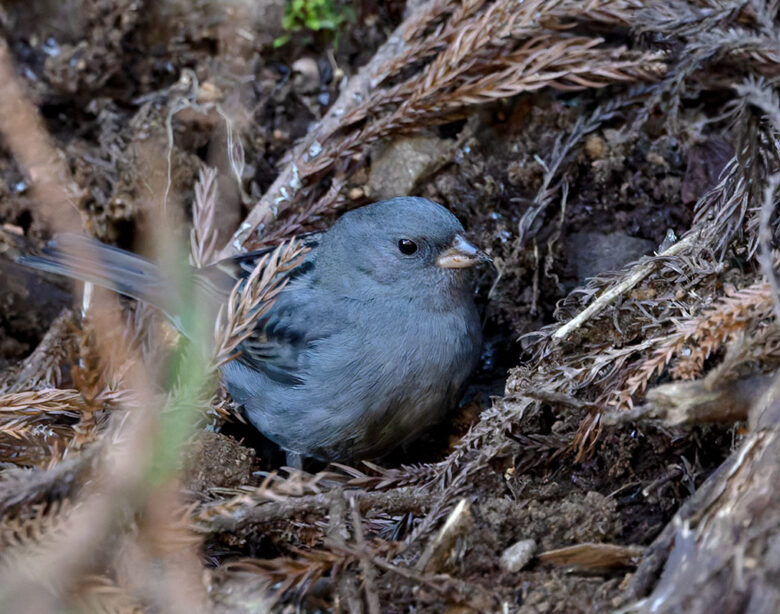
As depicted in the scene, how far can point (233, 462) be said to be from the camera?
2.90m

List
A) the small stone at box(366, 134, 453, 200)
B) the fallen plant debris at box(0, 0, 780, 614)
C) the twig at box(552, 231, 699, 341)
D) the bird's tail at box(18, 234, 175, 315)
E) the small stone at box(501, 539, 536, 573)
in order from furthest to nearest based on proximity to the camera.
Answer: the small stone at box(366, 134, 453, 200) → the bird's tail at box(18, 234, 175, 315) → the twig at box(552, 231, 699, 341) → the small stone at box(501, 539, 536, 573) → the fallen plant debris at box(0, 0, 780, 614)

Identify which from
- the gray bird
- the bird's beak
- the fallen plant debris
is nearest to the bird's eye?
the gray bird

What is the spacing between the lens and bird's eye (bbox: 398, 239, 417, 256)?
3.40 metres

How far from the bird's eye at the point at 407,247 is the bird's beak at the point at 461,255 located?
12 cm

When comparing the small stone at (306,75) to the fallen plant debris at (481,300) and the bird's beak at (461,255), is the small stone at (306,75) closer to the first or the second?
the fallen plant debris at (481,300)

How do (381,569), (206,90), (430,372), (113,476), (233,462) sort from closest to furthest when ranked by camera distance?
(113,476)
(381,569)
(233,462)
(430,372)
(206,90)

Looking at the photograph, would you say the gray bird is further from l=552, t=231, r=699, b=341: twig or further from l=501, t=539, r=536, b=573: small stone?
l=501, t=539, r=536, b=573: small stone

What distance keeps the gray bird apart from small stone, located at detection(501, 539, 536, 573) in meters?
1.17

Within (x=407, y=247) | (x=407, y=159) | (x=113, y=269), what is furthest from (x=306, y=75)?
(x=113, y=269)

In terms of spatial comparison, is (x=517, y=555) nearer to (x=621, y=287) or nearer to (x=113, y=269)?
(x=621, y=287)

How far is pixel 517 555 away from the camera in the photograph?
2027mm

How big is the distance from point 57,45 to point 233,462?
7.80 ft

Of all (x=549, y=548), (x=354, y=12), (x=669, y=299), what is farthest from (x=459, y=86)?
(x=549, y=548)

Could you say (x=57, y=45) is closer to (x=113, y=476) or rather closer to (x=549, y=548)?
(x=113, y=476)
